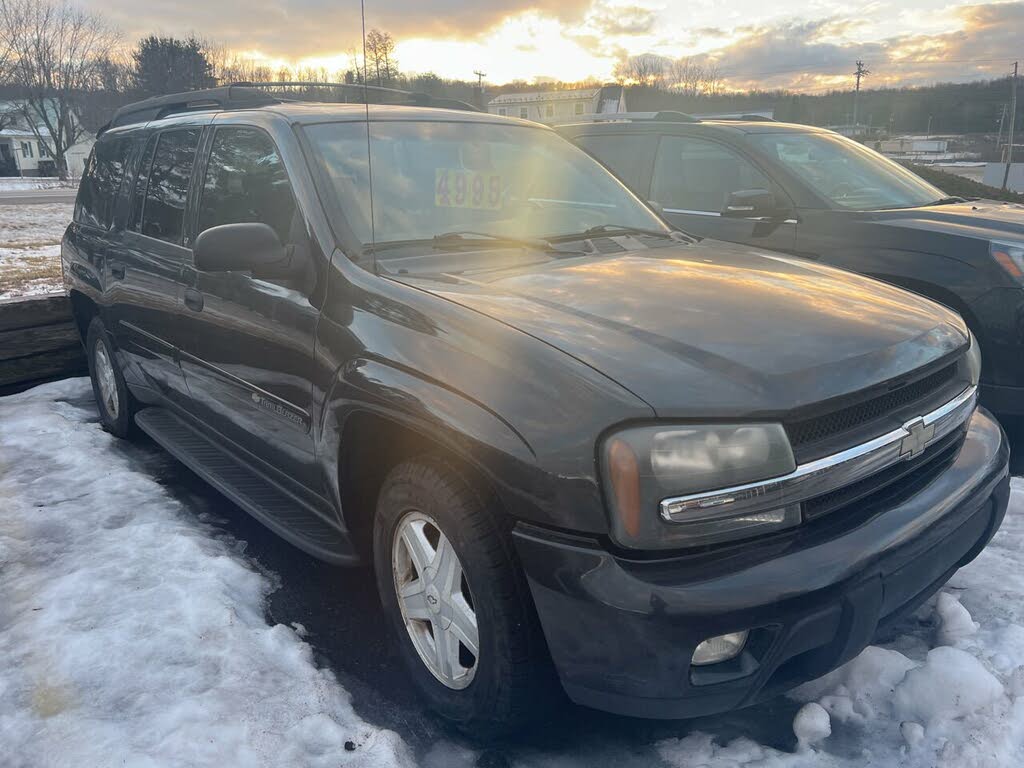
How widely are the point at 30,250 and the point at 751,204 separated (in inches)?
488

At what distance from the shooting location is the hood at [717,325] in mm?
1865

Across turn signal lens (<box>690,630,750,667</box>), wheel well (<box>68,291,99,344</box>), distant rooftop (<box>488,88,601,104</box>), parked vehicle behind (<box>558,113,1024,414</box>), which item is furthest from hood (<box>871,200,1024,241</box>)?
distant rooftop (<box>488,88,601,104</box>)

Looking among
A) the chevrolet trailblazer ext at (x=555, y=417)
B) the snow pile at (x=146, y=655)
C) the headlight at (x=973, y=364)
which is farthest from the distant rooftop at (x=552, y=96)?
the headlight at (x=973, y=364)

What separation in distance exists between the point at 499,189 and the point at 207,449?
1892 millimetres

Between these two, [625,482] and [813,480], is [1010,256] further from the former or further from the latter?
[625,482]

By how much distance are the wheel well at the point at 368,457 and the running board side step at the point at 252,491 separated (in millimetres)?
106

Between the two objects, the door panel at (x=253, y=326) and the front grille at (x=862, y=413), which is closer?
the front grille at (x=862, y=413)

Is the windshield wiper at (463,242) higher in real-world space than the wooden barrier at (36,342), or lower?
higher

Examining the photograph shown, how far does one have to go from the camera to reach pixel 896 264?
4.40 metres

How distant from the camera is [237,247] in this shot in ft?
8.50

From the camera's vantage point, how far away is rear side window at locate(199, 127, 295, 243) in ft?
9.64

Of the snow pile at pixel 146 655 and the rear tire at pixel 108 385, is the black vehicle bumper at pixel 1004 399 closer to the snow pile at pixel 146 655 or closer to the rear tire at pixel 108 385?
the snow pile at pixel 146 655

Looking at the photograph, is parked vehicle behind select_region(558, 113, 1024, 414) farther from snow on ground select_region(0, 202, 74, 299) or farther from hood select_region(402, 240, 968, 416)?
snow on ground select_region(0, 202, 74, 299)

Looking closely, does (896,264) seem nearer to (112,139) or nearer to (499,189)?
(499,189)
